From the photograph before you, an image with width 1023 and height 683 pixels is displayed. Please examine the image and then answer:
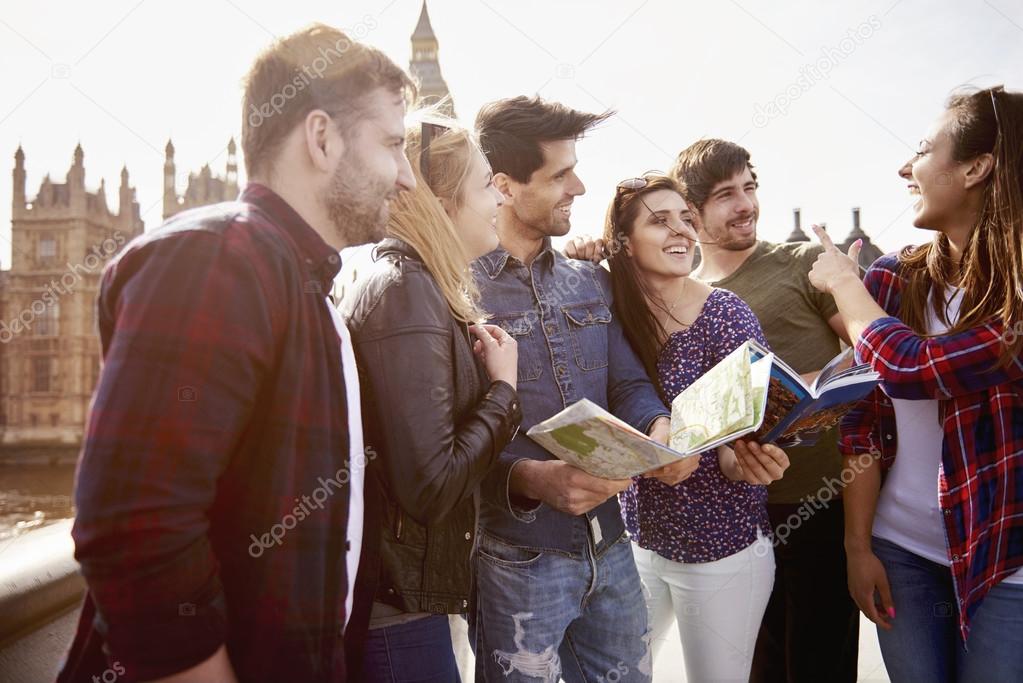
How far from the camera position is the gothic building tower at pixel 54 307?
5862 cm

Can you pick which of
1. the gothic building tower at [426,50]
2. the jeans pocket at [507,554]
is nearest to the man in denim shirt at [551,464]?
the jeans pocket at [507,554]

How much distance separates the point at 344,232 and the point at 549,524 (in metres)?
0.87

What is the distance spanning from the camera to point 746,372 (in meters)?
1.40

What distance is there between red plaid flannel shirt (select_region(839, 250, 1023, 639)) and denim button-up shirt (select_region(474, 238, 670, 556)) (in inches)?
22.4

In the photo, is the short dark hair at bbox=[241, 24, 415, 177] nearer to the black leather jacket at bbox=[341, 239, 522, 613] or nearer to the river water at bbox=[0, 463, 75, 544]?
the black leather jacket at bbox=[341, 239, 522, 613]

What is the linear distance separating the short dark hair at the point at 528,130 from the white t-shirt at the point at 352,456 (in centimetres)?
105

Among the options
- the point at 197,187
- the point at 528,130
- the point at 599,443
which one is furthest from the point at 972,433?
the point at 197,187

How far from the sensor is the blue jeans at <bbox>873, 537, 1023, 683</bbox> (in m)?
1.55

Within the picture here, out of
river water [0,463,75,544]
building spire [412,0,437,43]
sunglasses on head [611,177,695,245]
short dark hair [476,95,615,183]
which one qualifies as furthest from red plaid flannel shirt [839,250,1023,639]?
building spire [412,0,437,43]

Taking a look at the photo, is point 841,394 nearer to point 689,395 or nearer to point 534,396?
point 689,395

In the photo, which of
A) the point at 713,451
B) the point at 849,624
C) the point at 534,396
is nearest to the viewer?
the point at 534,396

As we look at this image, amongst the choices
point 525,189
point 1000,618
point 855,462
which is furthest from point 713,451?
point 525,189

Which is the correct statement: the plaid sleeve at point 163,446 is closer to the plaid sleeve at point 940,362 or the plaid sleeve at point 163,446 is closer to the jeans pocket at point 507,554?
the jeans pocket at point 507,554

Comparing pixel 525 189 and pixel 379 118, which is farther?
pixel 525 189
